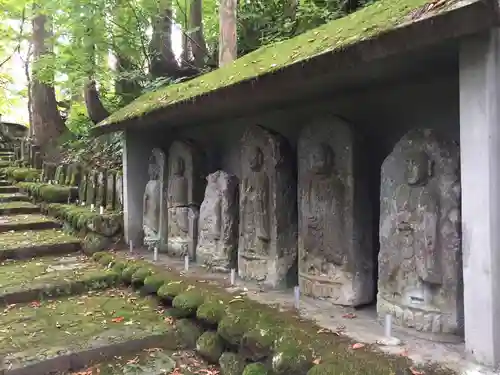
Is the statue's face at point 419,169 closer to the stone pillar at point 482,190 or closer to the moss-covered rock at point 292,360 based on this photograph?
→ the stone pillar at point 482,190

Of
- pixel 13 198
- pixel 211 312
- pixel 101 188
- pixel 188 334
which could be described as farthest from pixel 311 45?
pixel 13 198

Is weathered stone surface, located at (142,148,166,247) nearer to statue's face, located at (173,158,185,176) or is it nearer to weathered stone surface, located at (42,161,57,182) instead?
statue's face, located at (173,158,185,176)

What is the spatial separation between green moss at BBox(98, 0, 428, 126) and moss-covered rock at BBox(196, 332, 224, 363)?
2381mm

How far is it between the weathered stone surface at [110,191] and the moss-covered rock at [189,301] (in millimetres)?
4154

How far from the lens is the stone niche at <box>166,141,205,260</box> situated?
6.52 metres

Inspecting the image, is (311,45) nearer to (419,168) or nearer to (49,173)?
(419,168)

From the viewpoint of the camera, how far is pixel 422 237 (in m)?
3.51

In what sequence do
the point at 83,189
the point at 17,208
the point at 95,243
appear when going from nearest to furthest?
the point at 95,243 → the point at 83,189 → the point at 17,208

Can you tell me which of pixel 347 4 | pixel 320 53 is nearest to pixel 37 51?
pixel 347 4

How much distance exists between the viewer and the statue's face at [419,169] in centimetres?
357

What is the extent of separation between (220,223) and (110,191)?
12.1ft

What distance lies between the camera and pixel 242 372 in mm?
3732

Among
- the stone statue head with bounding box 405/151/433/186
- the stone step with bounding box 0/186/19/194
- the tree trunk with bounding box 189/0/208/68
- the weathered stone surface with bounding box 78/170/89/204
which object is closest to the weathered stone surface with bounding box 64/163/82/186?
the weathered stone surface with bounding box 78/170/89/204

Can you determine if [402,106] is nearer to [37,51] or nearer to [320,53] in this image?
[320,53]
